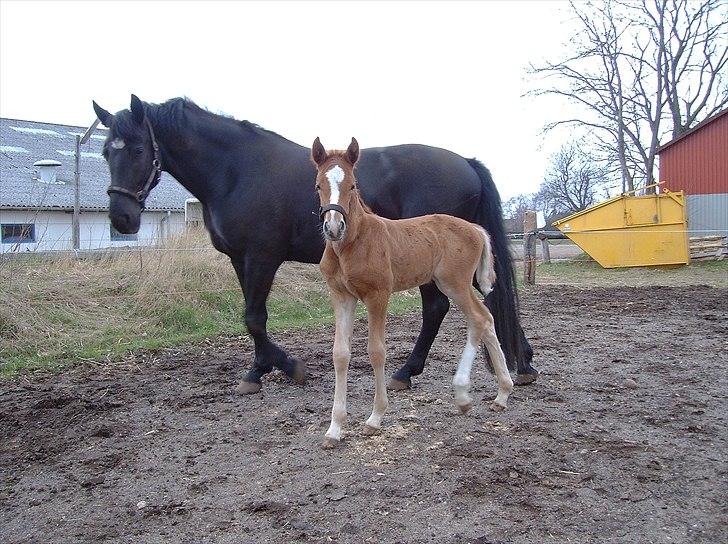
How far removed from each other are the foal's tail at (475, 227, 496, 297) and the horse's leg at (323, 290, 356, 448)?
1.15m

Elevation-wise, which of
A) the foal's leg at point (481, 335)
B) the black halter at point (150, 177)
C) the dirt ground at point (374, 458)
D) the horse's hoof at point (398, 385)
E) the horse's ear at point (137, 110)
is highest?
the horse's ear at point (137, 110)

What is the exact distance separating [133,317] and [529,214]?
36.3 feet

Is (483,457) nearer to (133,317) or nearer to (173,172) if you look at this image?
(173,172)

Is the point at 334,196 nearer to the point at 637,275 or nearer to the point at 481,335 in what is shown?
the point at 481,335

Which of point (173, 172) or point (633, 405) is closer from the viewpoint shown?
point (633, 405)

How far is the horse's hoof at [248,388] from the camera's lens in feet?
16.4

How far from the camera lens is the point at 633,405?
4.27 meters

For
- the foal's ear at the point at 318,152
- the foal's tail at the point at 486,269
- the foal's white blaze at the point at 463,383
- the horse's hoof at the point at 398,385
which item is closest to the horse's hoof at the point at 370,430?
the foal's white blaze at the point at 463,383

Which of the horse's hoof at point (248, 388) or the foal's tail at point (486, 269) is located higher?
the foal's tail at point (486, 269)

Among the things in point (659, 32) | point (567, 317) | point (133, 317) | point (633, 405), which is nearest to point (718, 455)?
point (633, 405)

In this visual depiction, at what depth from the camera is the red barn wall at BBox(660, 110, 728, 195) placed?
2128cm

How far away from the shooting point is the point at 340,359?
370cm

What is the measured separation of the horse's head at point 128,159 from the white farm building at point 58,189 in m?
12.9

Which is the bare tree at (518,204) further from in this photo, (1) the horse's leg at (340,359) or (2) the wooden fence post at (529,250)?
(1) the horse's leg at (340,359)
